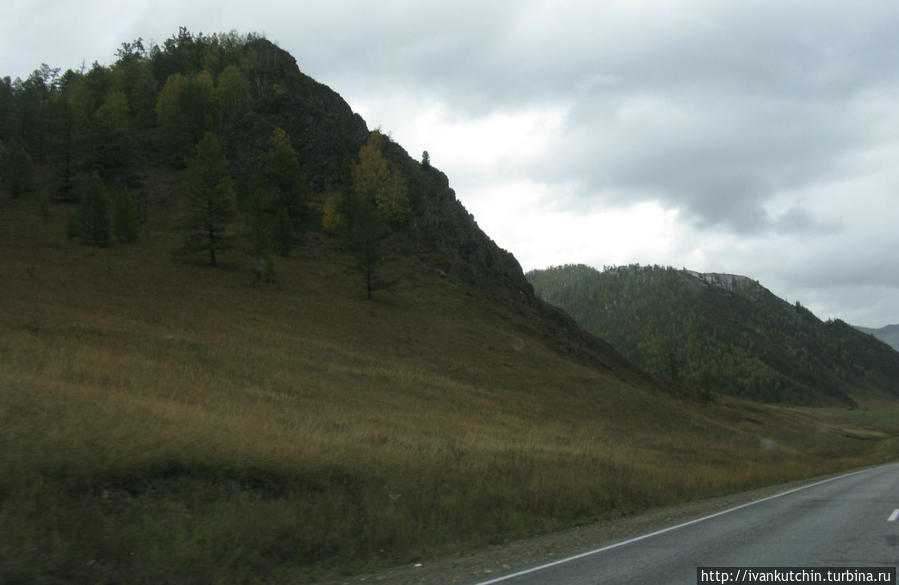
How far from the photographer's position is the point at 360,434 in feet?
66.5

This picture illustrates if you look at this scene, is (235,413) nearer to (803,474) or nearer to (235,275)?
(803,474)

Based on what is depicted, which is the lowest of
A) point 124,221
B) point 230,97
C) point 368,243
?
point 368,243

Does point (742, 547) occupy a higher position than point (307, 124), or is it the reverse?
point (307, 124)

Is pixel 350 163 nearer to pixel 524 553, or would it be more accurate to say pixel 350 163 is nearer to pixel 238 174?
pixel 238 174

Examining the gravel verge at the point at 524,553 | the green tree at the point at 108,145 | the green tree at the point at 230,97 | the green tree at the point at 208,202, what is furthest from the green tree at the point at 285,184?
the gravel verge at the point at 524,553

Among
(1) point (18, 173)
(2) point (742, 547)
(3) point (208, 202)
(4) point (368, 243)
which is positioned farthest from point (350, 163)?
(2) point (742, 547)

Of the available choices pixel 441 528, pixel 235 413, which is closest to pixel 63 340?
pixel 235 413

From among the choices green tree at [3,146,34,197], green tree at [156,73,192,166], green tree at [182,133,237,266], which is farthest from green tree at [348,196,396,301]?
green tree at [3,146,34,197]

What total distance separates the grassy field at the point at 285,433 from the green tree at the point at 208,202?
2.90 m

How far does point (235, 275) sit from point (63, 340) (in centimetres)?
3055

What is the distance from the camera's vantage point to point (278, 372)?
32.8 meters

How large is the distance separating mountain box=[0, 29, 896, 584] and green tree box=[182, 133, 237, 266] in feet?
0.81

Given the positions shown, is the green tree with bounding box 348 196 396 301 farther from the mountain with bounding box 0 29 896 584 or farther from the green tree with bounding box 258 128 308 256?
the green tree with bounding box 258 128 308 256

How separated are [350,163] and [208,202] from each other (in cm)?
2639
